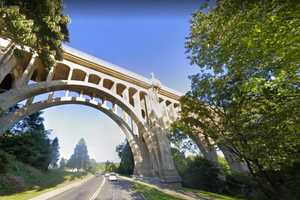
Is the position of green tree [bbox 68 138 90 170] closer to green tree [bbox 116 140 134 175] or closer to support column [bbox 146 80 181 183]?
green tree [bbox 116 140 134 175]

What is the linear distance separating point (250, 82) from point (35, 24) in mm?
9755

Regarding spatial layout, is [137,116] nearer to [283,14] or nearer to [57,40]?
[57,40]

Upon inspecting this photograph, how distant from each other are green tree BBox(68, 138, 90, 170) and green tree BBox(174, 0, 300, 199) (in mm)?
105225

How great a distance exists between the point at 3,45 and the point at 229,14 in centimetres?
1640

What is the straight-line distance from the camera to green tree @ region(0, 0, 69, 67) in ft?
20.4

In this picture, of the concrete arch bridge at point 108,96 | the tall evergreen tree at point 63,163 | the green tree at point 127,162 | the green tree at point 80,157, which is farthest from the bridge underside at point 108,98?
the tall evergreen tree at point 63,163

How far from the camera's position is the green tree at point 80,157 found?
9819cm

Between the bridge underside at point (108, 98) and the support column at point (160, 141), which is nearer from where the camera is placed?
the bridge underside at point (108, 98)

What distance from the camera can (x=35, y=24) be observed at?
778cm

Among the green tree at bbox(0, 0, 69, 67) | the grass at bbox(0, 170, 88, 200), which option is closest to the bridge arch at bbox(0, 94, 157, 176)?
the grass at bbox(0, 170, 88, 200)

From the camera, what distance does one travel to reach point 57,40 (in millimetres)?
A: 8766

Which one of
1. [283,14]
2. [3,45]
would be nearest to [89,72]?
[3,45]

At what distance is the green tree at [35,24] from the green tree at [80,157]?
10492cm

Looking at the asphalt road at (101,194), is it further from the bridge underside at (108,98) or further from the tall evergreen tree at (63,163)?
the tall evergreen tree at (63,163)
